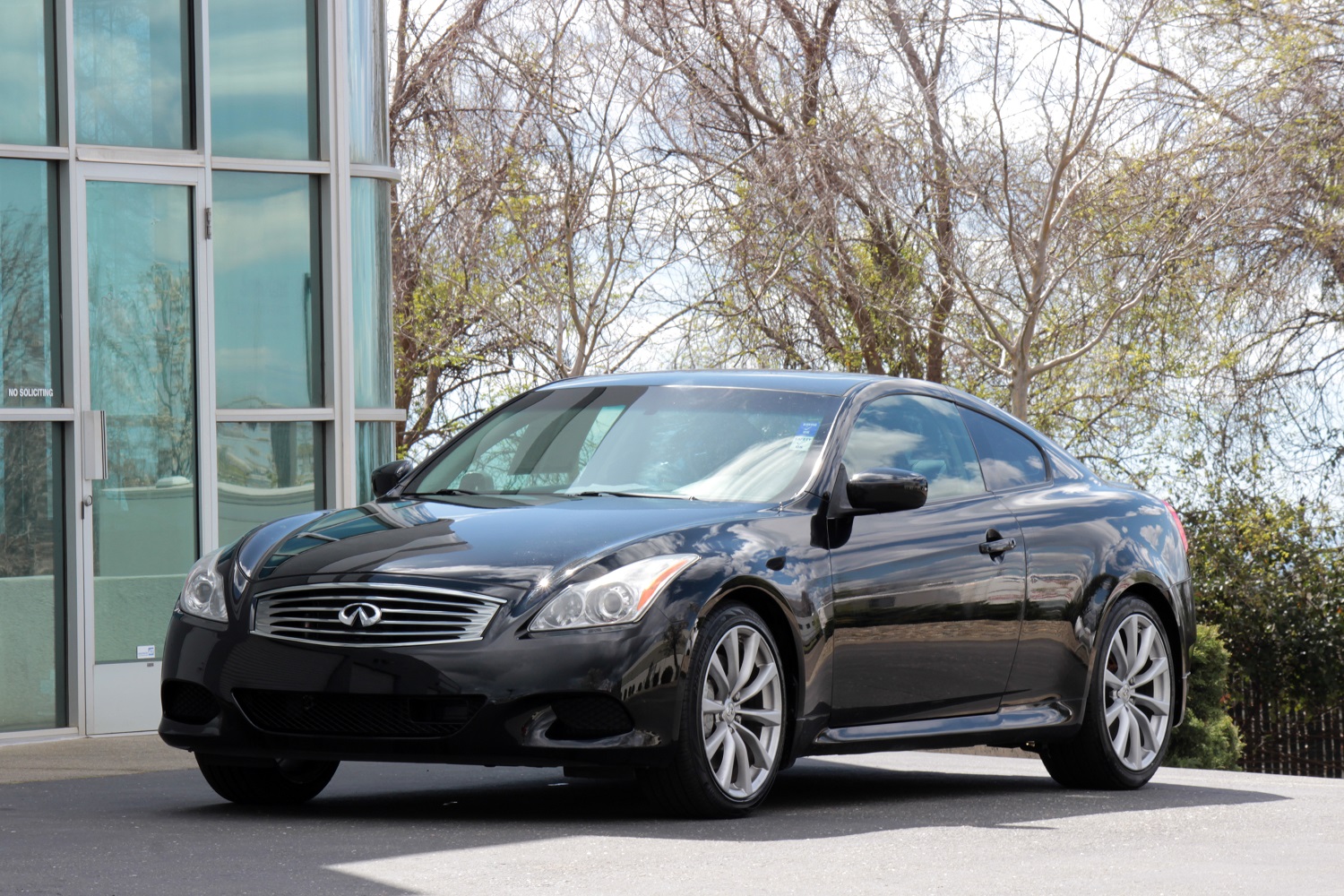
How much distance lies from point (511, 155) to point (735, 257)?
→ 2531 millimetres

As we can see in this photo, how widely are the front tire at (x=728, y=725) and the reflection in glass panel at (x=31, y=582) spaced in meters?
5.64

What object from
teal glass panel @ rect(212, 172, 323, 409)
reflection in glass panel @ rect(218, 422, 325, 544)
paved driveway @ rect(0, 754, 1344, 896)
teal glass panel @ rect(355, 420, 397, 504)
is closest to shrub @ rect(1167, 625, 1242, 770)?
teal glass panel @ rect(355, 420, 397, 504)

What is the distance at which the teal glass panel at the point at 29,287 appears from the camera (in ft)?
36.7

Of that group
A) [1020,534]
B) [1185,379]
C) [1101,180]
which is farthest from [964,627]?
[1185,379]

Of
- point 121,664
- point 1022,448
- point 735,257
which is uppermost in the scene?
point 735,257

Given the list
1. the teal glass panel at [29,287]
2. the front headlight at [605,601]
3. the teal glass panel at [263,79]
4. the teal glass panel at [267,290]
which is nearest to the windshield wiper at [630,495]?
the front headlight at [605,601]

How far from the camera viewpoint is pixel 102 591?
11477mm

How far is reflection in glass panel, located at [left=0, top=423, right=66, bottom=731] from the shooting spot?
1109 cm

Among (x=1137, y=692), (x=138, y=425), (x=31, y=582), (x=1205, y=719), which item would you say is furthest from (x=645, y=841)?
(x=1205, y=719)

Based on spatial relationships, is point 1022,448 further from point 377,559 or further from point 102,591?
point 102,591

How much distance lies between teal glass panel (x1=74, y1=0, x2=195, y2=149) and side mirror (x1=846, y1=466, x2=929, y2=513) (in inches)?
238

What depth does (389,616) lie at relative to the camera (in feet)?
21.3

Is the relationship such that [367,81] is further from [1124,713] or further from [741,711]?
[741,711]

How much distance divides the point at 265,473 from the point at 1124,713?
563cm
